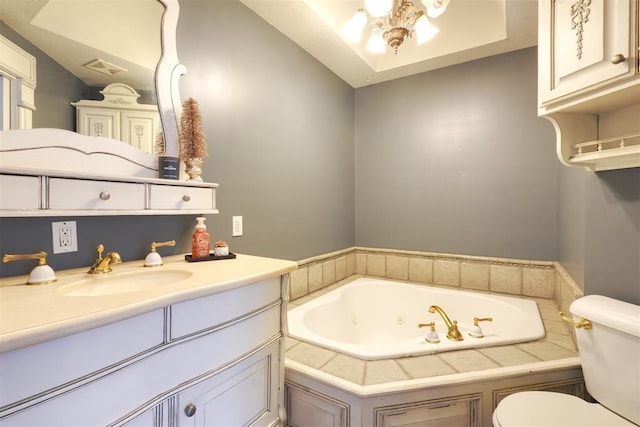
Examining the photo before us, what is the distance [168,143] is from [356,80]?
6.39 feet

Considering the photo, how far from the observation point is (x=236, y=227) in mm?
1651

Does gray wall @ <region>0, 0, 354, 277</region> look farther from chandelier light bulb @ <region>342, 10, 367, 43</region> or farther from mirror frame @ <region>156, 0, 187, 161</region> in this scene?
chandelier light bulb @ <region>342, 10, 367, 43</region>

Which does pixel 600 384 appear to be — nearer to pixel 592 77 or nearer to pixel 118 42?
pixel 592 77

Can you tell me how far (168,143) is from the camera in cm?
128

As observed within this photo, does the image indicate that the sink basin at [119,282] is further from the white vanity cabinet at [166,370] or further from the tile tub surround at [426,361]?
the tile tub surround at [426,361]

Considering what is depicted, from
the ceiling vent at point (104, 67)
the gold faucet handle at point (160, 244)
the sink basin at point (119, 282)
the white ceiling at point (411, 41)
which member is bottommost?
the sink basin at point (119, 282)

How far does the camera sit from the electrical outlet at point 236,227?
5.37 ft

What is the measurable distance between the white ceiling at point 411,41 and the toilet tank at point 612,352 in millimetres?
1669

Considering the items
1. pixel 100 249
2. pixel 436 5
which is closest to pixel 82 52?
pixel 100 249

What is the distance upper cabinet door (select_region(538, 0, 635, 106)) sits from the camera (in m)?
0.94

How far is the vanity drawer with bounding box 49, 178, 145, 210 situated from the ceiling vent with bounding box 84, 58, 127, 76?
463 mm

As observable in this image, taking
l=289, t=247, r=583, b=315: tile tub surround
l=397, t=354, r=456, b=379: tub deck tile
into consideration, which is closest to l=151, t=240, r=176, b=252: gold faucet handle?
l=289, t=247, r=583, b=315: tile tub surround

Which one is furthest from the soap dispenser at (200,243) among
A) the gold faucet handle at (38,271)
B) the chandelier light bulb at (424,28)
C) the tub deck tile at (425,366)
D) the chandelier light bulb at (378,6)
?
the chandelier light bulb at (424,28)

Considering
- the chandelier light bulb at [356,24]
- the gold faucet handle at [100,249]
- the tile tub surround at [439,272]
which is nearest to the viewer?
the gold faucet handle at [100,249]
